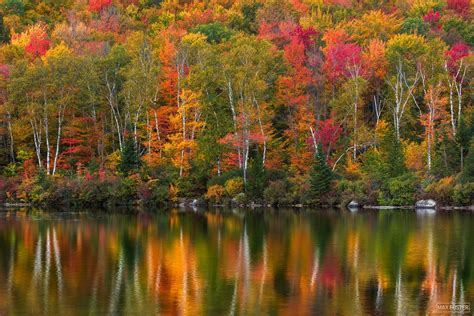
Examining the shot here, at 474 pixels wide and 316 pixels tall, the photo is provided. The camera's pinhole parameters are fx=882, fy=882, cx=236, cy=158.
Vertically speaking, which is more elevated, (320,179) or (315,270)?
(320,179)

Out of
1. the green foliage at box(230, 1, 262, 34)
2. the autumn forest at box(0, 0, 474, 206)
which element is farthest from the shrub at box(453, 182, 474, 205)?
the green foliage at box(230, 1, 262, 34)

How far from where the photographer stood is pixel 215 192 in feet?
201

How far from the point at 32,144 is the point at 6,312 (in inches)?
1888

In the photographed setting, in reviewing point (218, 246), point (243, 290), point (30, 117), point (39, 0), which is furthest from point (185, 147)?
point (39, 0)

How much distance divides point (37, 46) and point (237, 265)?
54.9 metres

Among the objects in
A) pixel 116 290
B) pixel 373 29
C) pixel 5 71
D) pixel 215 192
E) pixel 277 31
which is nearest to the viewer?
pixel 116 290

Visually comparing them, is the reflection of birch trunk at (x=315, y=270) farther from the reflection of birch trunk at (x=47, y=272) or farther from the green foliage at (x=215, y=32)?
the green foliage at (x=215, y=32)

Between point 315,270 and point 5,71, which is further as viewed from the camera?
point 5,71

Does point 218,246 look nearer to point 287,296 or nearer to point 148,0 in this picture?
point 287,296

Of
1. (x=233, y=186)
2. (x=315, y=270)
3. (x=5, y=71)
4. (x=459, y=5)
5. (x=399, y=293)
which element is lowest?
(x=399, y=293)

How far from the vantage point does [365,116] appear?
239 feet

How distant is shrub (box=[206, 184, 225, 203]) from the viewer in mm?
61156

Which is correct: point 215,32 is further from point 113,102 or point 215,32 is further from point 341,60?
point 113,102

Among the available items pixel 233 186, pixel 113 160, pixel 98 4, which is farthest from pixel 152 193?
pixel 98 4
